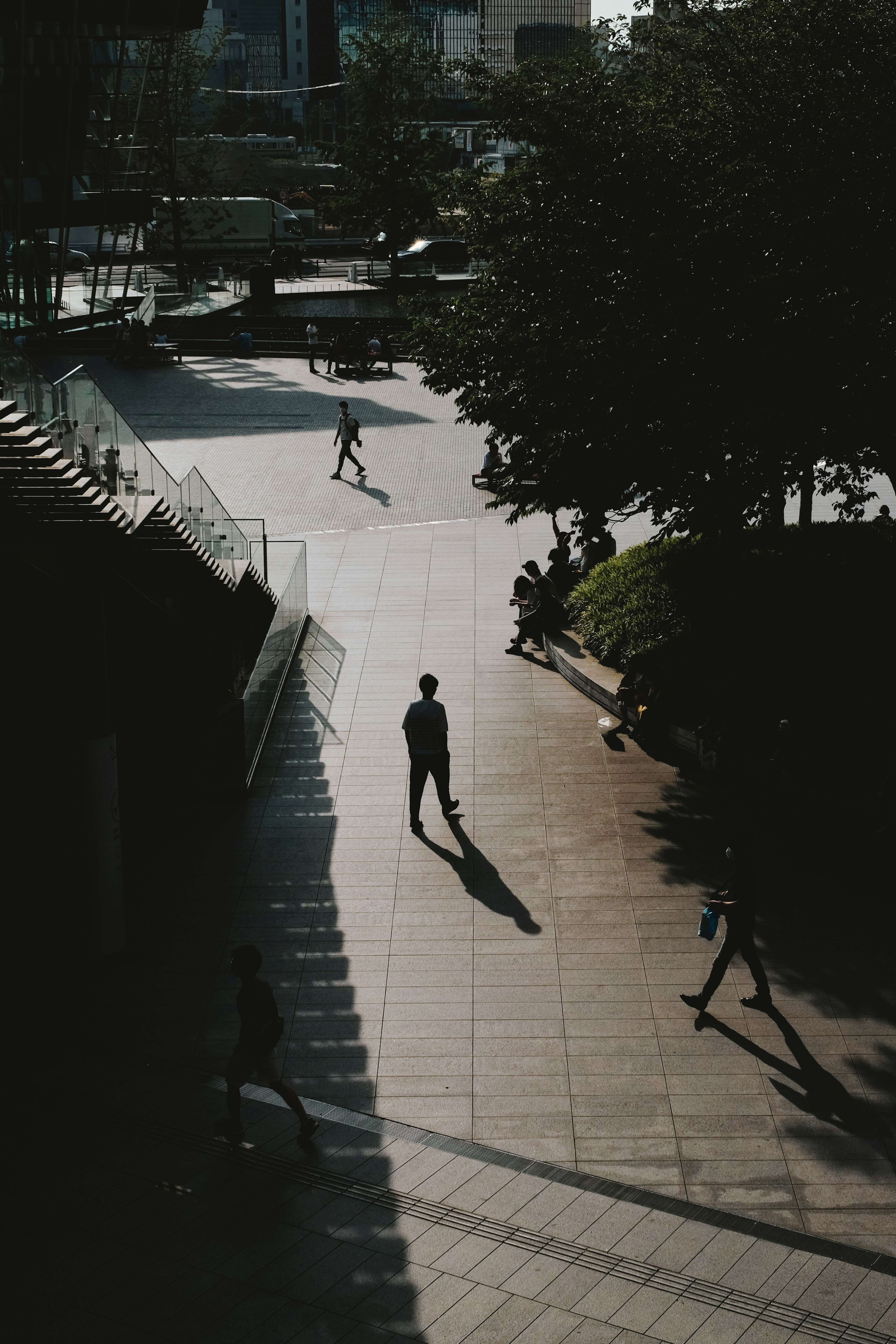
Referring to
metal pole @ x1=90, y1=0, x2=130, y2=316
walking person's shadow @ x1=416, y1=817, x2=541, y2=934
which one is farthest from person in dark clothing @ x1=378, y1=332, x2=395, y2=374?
walking person's shadow @ x1=416, y1=817, x2=541, y2=934

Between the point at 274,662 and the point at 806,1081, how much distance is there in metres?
8.23

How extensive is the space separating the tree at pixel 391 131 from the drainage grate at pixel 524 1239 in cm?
4934

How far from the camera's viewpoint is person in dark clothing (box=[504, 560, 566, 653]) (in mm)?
16531

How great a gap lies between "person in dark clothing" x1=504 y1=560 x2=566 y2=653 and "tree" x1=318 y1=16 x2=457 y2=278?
39.7m

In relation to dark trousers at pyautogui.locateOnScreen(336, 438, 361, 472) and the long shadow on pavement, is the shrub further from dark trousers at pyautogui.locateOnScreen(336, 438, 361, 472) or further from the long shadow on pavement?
dark trousers at pyautogui.locateOnScreen(336, 438, 361, 472)

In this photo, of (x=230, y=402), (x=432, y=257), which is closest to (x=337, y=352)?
(x=230, y=402)

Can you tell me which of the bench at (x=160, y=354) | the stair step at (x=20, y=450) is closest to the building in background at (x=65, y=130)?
the bench at (x=160, y=354)

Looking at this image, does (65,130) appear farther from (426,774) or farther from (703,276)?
(426,774)

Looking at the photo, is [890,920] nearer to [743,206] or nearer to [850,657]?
[850,657]

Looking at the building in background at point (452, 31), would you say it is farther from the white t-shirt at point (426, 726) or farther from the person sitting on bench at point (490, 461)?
the white t-shirt at point (426, 726)

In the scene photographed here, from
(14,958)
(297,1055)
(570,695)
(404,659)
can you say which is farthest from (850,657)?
(14,958)

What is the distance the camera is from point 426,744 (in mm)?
11750

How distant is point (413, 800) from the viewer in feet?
38.2

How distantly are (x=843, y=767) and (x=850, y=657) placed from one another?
1763 millimetres
